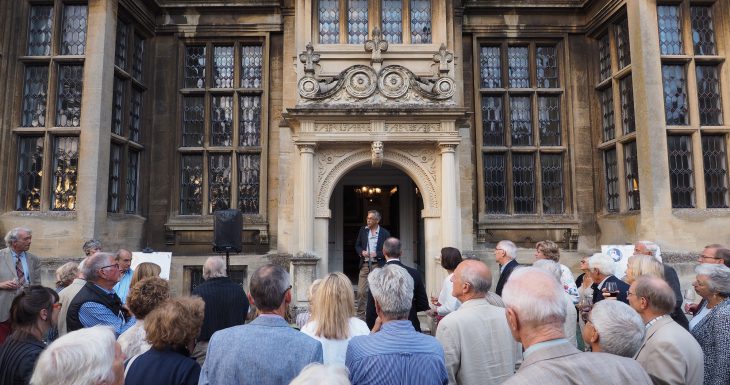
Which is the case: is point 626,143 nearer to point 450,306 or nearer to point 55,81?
point 450,306

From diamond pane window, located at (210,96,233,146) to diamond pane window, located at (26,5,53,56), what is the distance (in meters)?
3.19

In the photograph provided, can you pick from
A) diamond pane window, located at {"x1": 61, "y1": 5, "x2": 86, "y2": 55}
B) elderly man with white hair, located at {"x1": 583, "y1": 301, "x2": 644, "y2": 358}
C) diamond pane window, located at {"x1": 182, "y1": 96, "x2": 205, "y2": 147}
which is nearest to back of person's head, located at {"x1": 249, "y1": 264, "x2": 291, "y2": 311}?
elderly man with white hair, located at {"x1": 583, "y1": 301, "x2": 644, "y2": 358}

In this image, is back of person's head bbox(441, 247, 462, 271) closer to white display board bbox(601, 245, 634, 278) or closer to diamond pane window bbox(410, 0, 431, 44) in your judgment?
white display board bbox(601, 245, 634, 278)

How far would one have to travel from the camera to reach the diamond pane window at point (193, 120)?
1056cm

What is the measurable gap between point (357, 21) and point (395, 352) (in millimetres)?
8790

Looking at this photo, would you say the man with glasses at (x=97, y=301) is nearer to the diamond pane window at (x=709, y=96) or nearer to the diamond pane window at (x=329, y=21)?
the diamond pane window at (x=329, y=21)

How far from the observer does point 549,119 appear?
35.4ft

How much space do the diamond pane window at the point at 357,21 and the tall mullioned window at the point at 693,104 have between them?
5.72 metres

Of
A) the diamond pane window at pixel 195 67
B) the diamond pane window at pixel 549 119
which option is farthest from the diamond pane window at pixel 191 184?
the diamond pane window at pixel 549 119

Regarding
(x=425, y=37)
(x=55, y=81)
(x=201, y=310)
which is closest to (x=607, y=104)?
(x=425, y=37)

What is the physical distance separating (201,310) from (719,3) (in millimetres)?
10876

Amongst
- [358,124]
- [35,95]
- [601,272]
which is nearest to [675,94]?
[358,124]

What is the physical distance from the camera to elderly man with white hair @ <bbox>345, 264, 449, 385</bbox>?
2430 millimetres

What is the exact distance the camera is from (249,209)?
33.8ft
